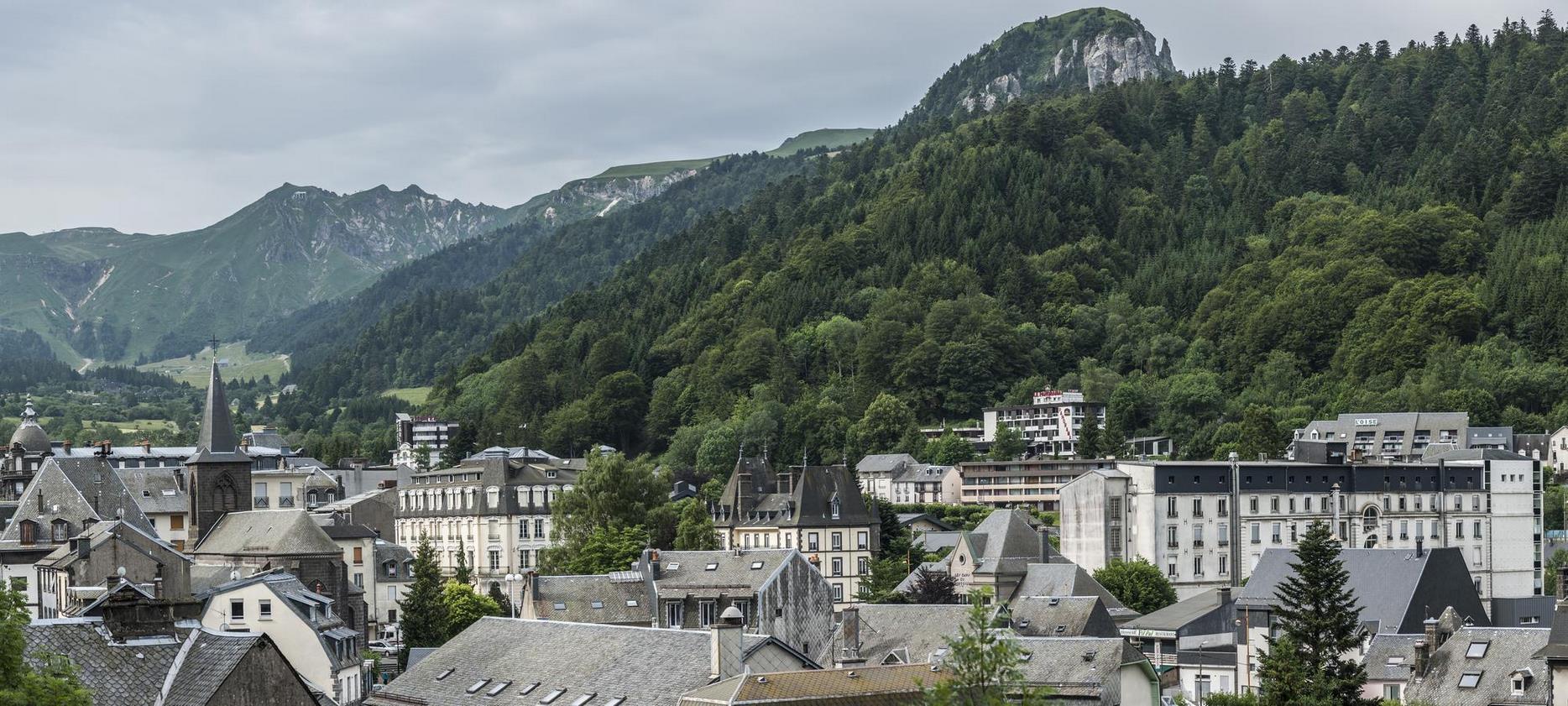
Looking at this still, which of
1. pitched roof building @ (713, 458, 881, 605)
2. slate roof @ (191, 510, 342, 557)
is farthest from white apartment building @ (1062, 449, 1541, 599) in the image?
slate roof @ (191, 510, 342, 557)

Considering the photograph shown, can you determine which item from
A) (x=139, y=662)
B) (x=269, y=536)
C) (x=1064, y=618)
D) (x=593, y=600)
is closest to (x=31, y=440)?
(x=269, y=536)

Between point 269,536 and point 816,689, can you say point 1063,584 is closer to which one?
point 269,536

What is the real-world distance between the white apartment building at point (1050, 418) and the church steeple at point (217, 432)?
97593mm

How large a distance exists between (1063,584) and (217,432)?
4114 centimetres

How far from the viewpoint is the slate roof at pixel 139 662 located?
3659 centimetres

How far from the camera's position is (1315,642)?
65.7m

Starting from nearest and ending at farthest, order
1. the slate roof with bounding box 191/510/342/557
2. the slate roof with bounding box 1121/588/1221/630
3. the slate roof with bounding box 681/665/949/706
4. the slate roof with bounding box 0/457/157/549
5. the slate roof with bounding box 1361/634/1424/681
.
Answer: the slate roof with bounding box 681/665/949/706, the slate roof with bounding box 1361/634/1424/681, the slate roof with bounding box 191/510/342/557, the slate roof with bounding box 0/457/157/549, the slate roof with bounding box 1121/588/1221/630

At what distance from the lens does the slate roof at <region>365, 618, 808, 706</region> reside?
53.3 metres

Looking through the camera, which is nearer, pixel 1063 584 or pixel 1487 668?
pixel 1487 668

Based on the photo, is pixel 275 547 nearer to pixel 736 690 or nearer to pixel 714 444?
pixel 736 690

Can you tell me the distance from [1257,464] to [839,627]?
173 ft

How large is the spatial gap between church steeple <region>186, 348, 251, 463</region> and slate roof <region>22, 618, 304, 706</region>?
62.2 metres

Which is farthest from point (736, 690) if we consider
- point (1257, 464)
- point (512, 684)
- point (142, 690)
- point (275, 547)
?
point (1257, 464)

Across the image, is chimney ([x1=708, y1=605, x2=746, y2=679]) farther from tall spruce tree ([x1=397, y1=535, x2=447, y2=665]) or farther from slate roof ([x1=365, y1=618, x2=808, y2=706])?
tall spruce tree ([x1=397, y1=535, x2=447, y2=665])
